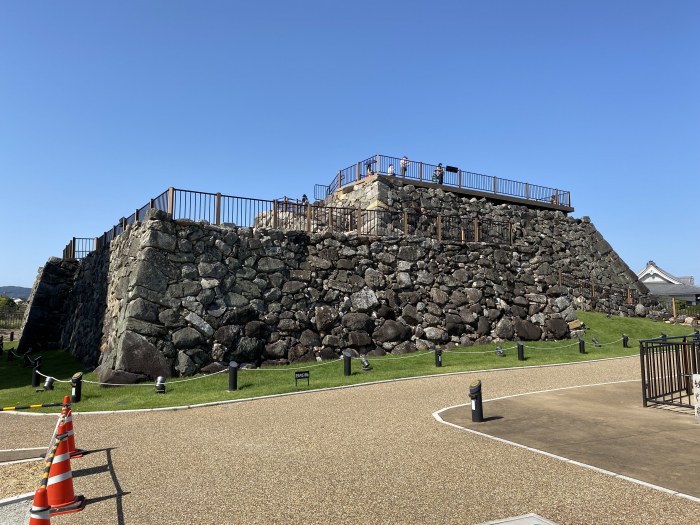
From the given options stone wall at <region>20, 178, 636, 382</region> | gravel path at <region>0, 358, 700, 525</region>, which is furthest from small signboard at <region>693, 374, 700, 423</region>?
stone wall at <region>20, 178, 636, 382</region>

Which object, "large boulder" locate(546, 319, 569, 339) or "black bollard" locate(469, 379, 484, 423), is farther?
"large boulder" locate(546, 319, 569, 339)

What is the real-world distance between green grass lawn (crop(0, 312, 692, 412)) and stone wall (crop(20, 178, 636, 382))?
107 centimetres

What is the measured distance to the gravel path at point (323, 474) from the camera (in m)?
5.12

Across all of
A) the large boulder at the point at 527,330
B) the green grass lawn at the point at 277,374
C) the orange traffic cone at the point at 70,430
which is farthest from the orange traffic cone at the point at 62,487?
the large boulder at the point at 527,330

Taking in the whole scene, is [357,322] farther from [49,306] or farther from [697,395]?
[49,306]

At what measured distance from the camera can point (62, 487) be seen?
17.8ft

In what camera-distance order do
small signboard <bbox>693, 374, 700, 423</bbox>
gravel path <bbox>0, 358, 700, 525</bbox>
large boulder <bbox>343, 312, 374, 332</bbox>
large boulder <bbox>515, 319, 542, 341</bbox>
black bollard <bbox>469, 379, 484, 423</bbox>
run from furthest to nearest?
large boulder <bbox>515, 319, 542, 341</bbox>
large boulder <bbox>343, 312, 374, 332</bbox>
black bollard <bbox>469, 379, 484, 423</bbox>
small signboard <bbox>693, 374, 700, 423</bbox>
gravel path <bbox>0, 358, 700, 525</bbox>

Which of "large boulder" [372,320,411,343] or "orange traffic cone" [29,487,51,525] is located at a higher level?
"large boulder" [372,320,411,343]

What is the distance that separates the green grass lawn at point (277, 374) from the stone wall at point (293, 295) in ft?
3.52

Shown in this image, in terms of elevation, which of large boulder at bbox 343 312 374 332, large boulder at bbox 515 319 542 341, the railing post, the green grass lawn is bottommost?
the green grass lawn

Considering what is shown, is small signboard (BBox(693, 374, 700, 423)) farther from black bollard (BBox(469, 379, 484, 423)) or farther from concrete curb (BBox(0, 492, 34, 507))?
concrete curb (BBox(0, 492, 34, 507))

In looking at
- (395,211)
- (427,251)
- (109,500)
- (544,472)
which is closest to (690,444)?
(544,472)

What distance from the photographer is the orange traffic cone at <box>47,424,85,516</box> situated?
5.33 metres

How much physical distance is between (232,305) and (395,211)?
42.1 ft
